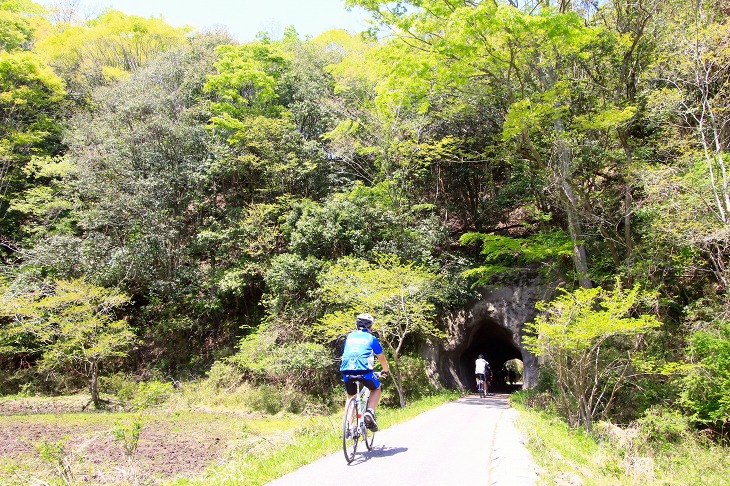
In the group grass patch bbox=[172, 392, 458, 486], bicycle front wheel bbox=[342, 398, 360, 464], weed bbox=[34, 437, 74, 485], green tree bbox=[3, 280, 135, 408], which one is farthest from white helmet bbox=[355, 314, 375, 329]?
green tree bbox=[3, 280, 135, 408]

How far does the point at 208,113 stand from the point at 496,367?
78.9 ft

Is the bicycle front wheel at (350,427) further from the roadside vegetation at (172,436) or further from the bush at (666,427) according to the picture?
the bush at (666,427)

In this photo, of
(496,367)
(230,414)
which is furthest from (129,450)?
(496,367)

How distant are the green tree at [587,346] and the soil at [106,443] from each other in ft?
23.9

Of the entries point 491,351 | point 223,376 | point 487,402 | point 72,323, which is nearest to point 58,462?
point 487,402

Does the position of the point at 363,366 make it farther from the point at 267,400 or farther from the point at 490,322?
the point at 490,322

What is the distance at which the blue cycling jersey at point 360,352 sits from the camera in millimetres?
5355

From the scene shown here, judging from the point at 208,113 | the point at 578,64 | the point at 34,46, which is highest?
the point at 34,46

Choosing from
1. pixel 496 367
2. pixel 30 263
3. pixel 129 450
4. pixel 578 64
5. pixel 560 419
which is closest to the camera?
pixel 129 450

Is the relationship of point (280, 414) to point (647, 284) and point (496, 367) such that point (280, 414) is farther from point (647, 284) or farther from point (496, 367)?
point (496, 367)

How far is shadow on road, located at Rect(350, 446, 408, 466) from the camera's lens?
5.23 m

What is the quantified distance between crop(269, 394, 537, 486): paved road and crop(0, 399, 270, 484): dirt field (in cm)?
266

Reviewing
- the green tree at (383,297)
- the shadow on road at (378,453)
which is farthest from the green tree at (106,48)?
the shadow on road at (378,453)

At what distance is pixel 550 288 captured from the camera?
17.3 meters
